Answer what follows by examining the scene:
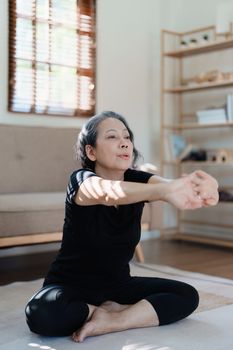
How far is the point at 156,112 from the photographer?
13.4ft

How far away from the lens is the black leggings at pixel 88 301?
1.45 m

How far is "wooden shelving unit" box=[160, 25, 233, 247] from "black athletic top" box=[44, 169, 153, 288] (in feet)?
6.70

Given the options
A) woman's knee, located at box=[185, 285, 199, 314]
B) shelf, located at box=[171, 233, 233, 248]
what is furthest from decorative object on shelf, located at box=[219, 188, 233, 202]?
woman's knee, located at box=[185, 285, 199, 314]

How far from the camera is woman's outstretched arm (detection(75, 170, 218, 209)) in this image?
1142 millimetres

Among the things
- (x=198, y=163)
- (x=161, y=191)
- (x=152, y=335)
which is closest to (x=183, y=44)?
(x=198, y=163)

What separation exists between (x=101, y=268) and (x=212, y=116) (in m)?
2.30

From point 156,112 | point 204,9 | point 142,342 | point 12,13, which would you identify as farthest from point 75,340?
point 204,9

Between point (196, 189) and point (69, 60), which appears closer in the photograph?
point (196, 189)

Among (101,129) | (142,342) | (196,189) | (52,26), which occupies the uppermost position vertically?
(52,26)

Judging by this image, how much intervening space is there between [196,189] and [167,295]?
0.57 meters

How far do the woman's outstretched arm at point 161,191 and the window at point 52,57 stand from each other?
202 cm

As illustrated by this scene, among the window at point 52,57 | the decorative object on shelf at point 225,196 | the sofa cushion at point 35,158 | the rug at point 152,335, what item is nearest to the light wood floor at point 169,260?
the decorative object on shelf at point 225,196

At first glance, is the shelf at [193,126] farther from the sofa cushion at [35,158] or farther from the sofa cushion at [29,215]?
the sofa cushion at [29,215]

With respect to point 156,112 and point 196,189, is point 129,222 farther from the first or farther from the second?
point 156,112
